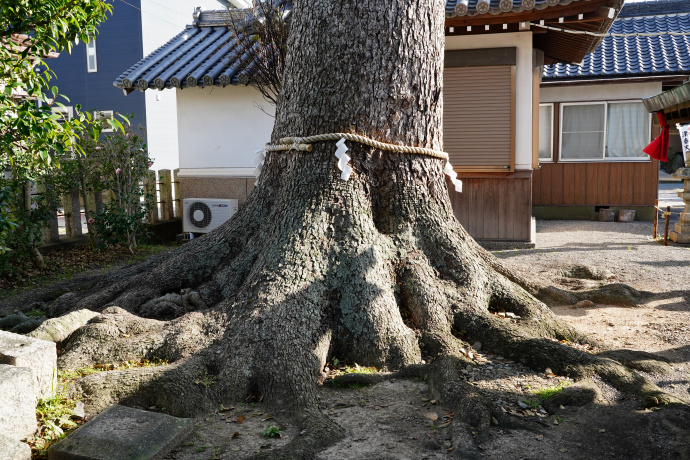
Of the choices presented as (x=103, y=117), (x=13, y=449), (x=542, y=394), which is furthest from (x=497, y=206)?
(x=13, y=449)

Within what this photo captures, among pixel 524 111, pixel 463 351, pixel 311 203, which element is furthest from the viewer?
pixel 524 111

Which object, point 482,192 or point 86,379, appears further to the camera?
point 482,192

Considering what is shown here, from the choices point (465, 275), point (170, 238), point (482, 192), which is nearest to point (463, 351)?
point (465, 275)

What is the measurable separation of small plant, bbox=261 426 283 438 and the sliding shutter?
699 cm

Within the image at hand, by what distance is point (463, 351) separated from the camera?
13.4ft

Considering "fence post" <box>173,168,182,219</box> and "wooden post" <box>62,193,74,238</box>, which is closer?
"wooden post" <box>62,193,74,238</box>

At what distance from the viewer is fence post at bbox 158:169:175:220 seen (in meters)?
11.4

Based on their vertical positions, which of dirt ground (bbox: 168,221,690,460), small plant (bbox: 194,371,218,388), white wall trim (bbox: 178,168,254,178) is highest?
white wall trim (bbox: 178,168,254,178)

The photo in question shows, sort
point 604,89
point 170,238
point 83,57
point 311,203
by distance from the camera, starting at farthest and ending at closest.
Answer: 1. point 83,57
2. point 604,89
3. point 170,238
4. point 311,203

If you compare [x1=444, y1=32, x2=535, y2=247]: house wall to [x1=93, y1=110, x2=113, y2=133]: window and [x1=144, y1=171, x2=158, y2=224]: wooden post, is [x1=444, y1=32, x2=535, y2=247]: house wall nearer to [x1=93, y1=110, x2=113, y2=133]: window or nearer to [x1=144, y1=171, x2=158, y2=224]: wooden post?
[x1=93, y1=110, x2=113, y2=133]: window

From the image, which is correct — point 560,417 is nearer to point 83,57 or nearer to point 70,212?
point 70,212

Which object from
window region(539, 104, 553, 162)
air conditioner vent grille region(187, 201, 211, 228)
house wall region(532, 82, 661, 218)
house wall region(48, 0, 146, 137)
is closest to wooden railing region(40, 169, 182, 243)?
air conditioner vent grille region(187, 201, 211, 228)

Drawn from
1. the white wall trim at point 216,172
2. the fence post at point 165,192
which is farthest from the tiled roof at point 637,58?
the fence post at point 165,192

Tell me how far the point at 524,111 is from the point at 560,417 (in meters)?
6.71
